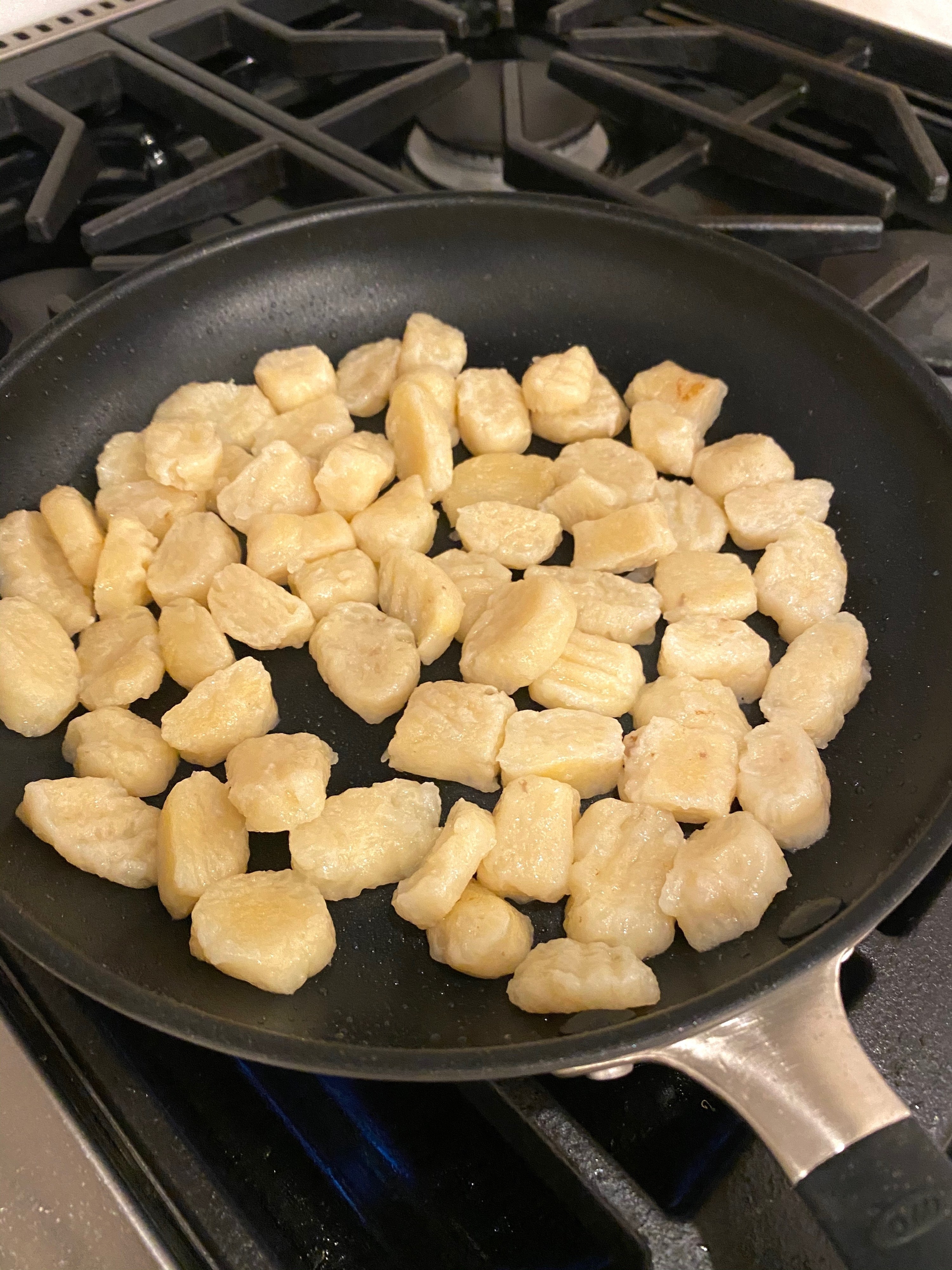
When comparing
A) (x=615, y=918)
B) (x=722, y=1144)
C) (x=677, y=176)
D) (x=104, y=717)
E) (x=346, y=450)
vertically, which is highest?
(x=677, y=176)

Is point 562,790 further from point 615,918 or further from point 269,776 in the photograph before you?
point 269,776

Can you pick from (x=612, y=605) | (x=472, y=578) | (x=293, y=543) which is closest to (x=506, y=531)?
(x=472, y=578)

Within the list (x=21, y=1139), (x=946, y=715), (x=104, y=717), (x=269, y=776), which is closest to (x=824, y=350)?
(x=946, y=715)

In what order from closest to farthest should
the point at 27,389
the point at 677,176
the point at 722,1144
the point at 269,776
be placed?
the point at 722,1144 < the point at 269,776 < the point at 27,389 < the point at 677,176

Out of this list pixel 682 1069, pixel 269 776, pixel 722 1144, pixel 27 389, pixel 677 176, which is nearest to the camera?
pixel 682 1069

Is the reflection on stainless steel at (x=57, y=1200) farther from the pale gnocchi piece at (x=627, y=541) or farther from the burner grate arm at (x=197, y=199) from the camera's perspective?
the burner grate arm at (x=197, y=199)

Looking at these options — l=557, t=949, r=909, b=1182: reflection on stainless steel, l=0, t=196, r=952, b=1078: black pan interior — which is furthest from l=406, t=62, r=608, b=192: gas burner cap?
l=557, t=949, r=909, b=1182: reflection on stainless steel

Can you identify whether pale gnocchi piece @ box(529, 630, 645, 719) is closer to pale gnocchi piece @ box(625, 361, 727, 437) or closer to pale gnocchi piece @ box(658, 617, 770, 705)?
pale gnocchi piece @ box(658, 617, 770, 705)

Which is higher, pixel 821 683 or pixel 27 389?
pixel 27 389

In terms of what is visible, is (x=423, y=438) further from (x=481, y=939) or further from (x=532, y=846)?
(x=481, y=939)
